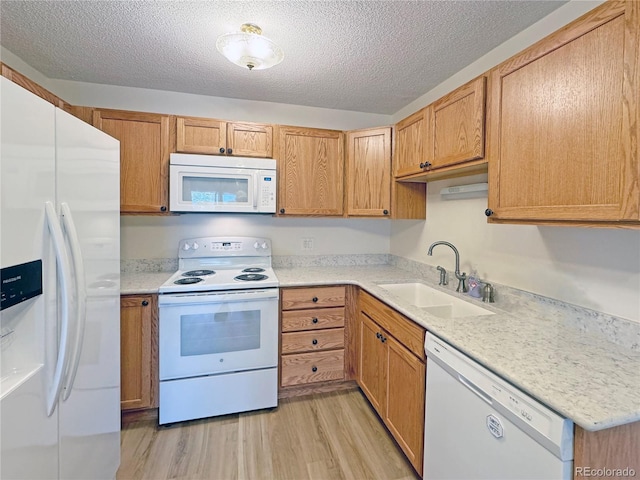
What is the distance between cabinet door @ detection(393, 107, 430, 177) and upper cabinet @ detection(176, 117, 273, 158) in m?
1.02

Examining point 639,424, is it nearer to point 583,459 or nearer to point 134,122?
point 583,459

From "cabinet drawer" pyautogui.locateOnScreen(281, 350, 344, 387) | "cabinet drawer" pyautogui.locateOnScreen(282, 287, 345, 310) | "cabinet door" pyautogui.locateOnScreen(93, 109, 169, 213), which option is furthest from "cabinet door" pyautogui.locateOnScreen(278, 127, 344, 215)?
"cabinet drawer" pyautogui.locateOnScreen(281, 350, 344, 387)

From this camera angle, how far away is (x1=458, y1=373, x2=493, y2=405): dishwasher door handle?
107 centimetres

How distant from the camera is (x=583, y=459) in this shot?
811 mm

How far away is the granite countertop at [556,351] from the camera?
2.73 ft

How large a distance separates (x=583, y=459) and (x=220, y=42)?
2.13 metres

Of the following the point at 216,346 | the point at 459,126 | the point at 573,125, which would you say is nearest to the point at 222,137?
the point at 216,346

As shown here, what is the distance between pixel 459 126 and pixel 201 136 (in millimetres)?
1792

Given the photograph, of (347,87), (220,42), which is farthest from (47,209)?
(347,87)

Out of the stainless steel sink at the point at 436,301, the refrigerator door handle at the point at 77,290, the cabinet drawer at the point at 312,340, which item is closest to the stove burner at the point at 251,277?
the cabinet drawer at the point at 312,340

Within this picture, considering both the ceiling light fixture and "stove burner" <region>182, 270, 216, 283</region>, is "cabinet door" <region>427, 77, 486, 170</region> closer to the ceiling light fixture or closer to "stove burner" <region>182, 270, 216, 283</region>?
the ceiling light fixture

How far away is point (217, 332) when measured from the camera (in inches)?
82.2

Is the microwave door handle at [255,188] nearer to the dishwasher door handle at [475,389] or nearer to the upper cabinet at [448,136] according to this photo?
the upper cabinet at [448,136]

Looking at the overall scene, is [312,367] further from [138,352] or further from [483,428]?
[483,428]
